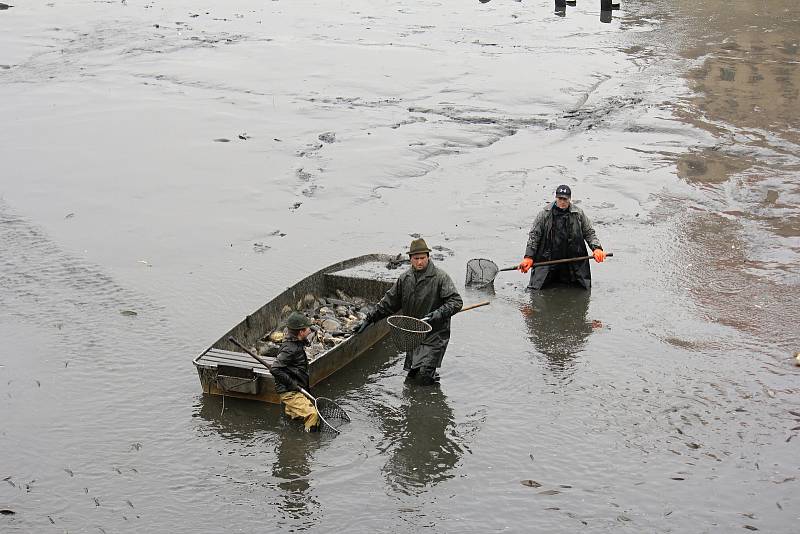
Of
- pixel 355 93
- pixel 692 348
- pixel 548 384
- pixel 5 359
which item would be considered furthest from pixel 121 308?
pixel 355 93

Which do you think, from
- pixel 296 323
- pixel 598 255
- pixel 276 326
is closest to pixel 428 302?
pixel 296 323

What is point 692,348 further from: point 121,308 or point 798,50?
point 798,50

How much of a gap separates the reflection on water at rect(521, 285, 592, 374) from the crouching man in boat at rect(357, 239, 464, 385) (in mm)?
1856

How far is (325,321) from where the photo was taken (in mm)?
12859

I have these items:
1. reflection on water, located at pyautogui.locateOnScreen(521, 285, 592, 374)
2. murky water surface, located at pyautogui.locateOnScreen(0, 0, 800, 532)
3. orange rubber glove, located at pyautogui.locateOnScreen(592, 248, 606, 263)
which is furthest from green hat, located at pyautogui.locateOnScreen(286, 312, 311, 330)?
orange rubber glove, located at pyautogui.locateOnScreen(592, 248, 606, 263)

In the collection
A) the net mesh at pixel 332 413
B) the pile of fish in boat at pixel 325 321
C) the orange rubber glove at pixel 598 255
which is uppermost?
the orange rubber glove at pixel 598 255

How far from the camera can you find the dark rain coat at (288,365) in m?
10.8

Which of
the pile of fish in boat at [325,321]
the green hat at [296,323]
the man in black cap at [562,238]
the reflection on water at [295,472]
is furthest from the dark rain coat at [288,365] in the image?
the man in black cap at [562,238]

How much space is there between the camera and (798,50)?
31656mm

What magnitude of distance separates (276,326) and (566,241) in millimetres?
4355

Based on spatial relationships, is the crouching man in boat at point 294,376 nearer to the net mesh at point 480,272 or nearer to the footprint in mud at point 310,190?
the net mesh at point 480,272

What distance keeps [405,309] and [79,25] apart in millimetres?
27157

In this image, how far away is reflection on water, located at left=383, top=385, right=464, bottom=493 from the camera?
10406 millimetres

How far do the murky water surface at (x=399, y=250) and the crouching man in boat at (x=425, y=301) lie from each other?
591 mm
